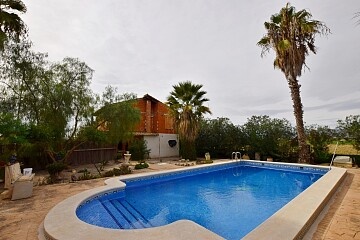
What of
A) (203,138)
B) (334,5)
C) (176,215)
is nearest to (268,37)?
(334,5)

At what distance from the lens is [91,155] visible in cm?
1605

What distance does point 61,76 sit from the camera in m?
11.3

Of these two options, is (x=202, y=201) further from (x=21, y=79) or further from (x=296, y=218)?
(x=21, y=79)

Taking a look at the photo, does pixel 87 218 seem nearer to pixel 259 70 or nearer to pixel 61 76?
pixel 61 76

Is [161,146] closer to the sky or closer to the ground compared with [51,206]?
closer to the sky

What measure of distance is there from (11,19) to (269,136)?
18.0 meters

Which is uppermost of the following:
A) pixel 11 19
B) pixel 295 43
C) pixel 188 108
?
pixel 295 43

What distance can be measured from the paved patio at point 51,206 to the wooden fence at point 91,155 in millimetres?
6402

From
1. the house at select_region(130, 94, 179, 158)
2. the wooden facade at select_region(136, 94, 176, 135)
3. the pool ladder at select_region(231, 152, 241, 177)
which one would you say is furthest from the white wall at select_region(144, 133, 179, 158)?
the pool ladder at select_region(231, 152, 241, 177)

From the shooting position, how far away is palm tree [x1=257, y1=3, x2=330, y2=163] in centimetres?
1341

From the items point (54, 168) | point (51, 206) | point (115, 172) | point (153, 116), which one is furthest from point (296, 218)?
point (153, 116)

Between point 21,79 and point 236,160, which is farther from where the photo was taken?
point 236,160

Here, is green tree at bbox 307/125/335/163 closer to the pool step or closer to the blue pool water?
the blue pool water

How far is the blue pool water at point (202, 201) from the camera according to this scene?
5828 mm
